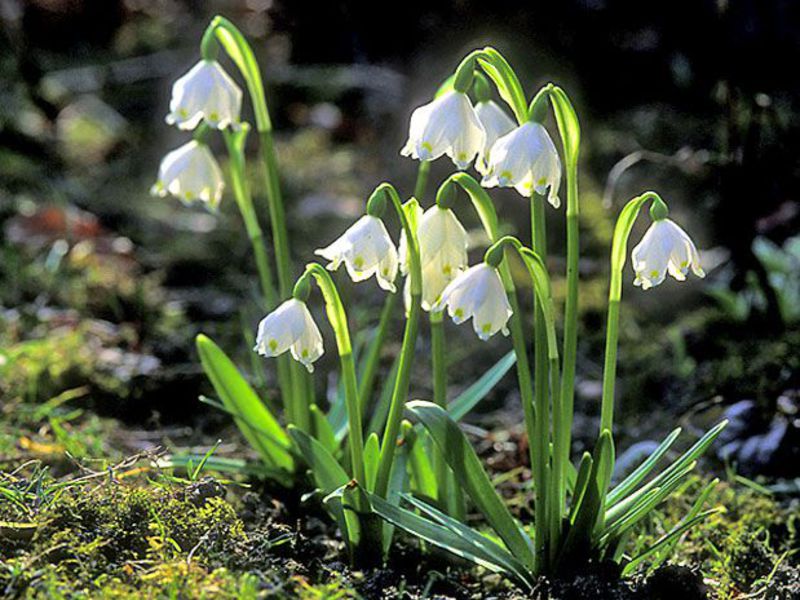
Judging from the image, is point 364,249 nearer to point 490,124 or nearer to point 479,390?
point 490,124

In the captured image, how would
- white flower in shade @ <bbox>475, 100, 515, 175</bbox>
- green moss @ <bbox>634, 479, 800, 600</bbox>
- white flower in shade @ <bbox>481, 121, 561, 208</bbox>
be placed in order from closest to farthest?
white flower in shade @ <bbox>481, 121, 561, 208</bbox> → white flower in shade @ <bbox>475, 100, 515, 175</bbox> → green moss @ <bbox>634, 479, 800, 600</bbox>

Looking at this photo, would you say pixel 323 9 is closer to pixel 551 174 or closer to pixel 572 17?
pixel 572 17

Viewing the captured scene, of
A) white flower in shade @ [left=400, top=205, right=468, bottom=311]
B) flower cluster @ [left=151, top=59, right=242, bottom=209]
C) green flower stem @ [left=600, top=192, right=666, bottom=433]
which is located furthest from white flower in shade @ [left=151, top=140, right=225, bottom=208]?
green flower stem @ [left=600, top=192, right=666, bottom=433]

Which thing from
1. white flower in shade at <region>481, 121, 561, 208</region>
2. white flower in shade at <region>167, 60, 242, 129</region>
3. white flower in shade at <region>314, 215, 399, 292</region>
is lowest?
white flower in shade at <region>314, 215, 399, 292</region>

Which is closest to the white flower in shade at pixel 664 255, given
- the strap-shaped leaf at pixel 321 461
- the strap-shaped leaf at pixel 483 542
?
the strap-shaped leaf at pixel 483 542

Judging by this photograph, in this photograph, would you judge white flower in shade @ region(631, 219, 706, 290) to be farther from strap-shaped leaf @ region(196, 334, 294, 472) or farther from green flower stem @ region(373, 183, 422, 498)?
strap-shaped leaf @ region(196, 334, 294, 472)

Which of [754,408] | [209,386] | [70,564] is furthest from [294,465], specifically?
[754,408]
